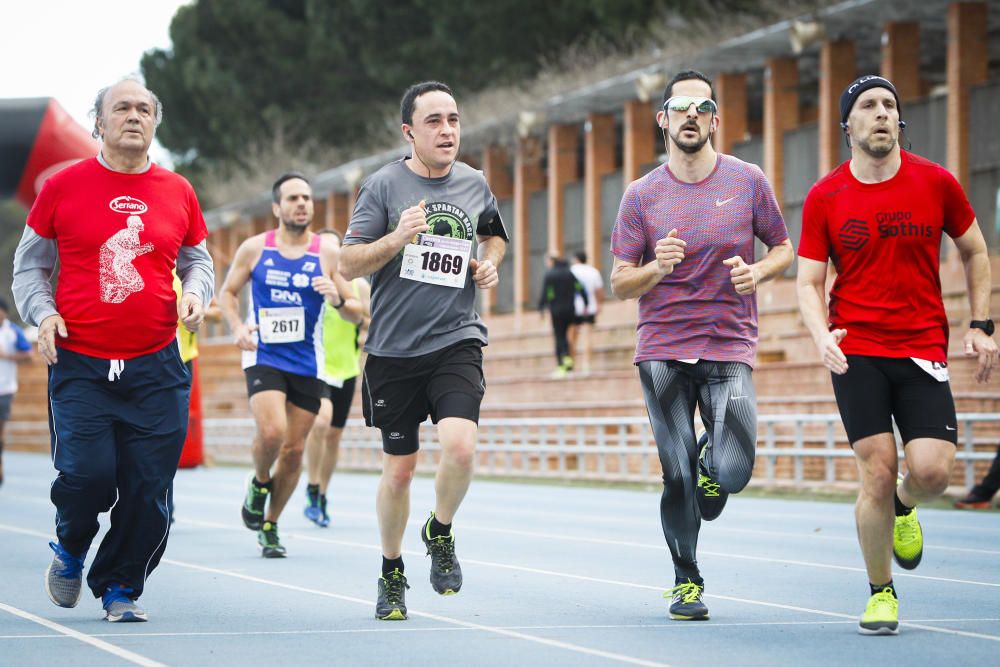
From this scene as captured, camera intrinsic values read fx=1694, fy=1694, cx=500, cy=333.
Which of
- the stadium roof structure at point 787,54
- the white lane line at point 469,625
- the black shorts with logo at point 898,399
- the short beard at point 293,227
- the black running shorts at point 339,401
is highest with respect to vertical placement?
the stadium roof structure at point 787,54

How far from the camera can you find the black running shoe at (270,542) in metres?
11.6

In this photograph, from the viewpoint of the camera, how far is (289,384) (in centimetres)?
1197

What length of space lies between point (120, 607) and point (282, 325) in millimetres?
4276

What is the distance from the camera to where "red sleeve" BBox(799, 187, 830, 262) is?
295 inches

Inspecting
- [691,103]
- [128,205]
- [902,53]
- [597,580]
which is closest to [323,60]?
[902,53]

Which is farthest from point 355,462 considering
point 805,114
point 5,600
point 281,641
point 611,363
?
point 281,641

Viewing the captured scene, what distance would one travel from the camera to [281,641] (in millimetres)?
7305

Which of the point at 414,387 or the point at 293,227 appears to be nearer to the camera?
the point at 414,387

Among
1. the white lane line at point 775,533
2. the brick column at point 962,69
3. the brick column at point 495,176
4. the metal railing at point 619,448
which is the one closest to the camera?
the white lane line at point 775,533

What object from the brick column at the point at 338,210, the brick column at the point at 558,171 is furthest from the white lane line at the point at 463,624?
the brick column at the point at 338,210

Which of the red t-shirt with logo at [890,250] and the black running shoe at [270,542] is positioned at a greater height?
the red t-shirt with logo at [890,250]

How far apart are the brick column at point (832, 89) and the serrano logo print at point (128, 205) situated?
67.7ft

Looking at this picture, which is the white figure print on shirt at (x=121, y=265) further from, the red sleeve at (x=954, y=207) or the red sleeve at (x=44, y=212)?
the red sleeve at (x=954, y=207)

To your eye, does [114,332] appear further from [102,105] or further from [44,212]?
[102,105]
